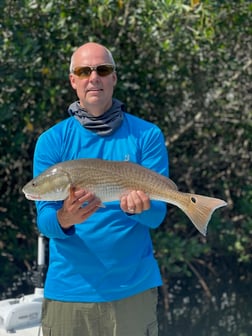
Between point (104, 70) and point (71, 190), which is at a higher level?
point (104, 70)

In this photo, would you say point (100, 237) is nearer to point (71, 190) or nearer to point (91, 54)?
point (71, 190)

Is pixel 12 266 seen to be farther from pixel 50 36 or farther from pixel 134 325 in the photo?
pixel 134 325

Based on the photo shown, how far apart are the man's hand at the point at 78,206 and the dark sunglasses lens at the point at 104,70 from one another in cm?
46

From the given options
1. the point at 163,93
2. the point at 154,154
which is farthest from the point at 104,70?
the point at 163,93

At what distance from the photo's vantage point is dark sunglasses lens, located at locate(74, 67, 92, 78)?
7.77 feet

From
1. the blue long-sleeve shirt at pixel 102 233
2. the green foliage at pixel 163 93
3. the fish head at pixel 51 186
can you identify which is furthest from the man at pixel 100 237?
the green foliage at pixel 163 93

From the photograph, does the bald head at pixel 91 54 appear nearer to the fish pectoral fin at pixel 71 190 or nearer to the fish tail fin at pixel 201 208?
the fish pectoral fin at pixel 71 190

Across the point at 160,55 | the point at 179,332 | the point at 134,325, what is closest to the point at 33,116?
the point at 160,55

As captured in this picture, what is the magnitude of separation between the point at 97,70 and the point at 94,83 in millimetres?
53

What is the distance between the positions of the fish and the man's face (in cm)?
25

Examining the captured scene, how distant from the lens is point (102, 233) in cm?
231

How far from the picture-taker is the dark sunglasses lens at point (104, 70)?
2.37 m

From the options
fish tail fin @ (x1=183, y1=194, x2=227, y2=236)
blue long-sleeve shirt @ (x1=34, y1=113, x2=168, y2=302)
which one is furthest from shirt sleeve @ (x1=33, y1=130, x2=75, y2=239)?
fish tail fin @ (x1=183, y1=194, x2=227, y2=236)

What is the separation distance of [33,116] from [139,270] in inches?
147
